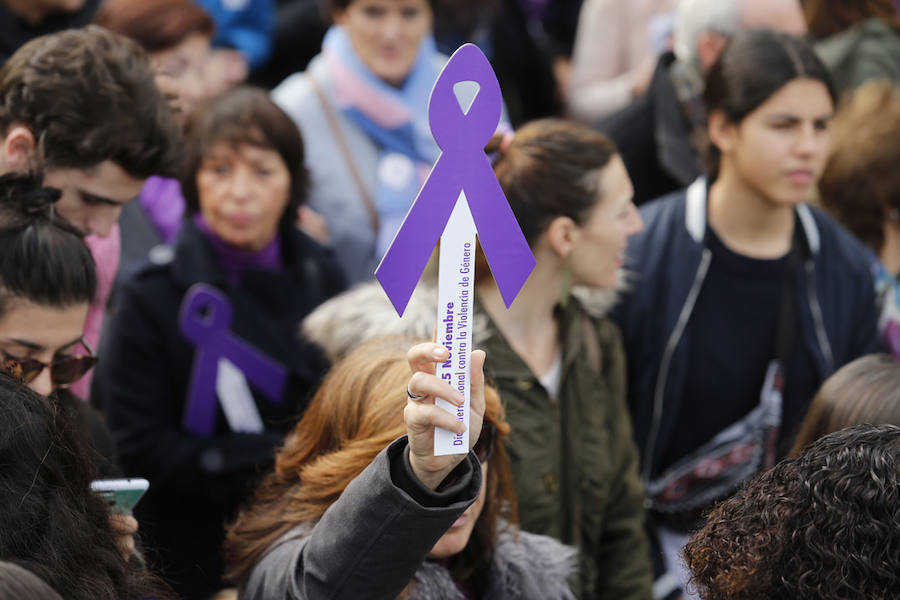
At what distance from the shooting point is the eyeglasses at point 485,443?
2285mm

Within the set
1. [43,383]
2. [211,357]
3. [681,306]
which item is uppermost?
[43,383]

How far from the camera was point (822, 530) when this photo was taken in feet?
5.21

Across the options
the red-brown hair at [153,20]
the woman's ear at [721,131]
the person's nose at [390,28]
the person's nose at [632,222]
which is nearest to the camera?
the person's nose at [632,222]

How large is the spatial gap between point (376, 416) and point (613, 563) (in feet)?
4.16

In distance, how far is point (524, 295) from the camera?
3.16 m

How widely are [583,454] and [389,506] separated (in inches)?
56.9

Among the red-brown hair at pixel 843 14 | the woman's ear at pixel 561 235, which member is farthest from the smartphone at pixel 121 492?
the red-brown hair at pixel 843 14

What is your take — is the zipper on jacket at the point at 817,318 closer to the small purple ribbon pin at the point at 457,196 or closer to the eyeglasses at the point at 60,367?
the small purple ribbon pin at the point at 457,196

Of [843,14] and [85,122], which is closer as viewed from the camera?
[85,122]

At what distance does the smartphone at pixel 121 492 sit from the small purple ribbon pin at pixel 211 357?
1279 mm

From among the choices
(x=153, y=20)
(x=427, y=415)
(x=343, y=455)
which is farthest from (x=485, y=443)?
(x=153, y=20)

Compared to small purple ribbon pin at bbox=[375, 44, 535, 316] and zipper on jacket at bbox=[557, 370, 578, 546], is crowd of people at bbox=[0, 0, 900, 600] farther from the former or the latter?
small purple ribbon pin at bbox=[375, 44, 535, 316]

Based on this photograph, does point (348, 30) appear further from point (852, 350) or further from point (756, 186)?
point (852, 350)

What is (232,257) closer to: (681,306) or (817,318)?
(681,306)
